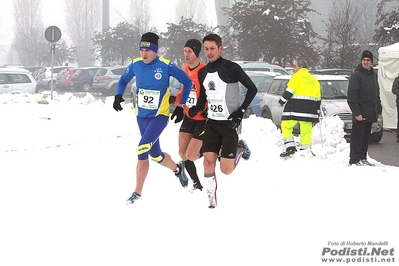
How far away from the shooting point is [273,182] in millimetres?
8047

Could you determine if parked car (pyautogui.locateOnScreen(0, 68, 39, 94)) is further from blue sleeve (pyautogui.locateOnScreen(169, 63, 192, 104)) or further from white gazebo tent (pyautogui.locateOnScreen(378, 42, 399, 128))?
blue sleeve (pyautogui.locateOnScreen(169, 63, 192, 104))

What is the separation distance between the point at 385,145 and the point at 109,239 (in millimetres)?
9522

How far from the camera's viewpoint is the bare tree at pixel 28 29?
234 ft

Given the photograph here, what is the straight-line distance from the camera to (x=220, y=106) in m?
6.43

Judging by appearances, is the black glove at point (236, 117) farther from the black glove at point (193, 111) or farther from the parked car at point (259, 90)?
the parked car at point (259, 90)

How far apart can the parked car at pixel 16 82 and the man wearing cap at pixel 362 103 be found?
15.7 m

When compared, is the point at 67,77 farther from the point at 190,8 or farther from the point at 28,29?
the point at 28,29

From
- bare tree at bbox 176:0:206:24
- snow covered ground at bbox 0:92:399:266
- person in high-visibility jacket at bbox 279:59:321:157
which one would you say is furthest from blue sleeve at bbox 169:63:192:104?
bare tree at bbox 176:0:206:24

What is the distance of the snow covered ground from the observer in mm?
4953

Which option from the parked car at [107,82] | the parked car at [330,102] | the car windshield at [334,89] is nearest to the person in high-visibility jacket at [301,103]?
the parked car at [330,102]

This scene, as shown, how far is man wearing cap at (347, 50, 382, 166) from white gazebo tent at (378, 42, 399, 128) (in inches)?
255

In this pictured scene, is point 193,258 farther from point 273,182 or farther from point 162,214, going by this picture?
point 273,182

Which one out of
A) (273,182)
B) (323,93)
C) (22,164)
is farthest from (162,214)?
(323,93)

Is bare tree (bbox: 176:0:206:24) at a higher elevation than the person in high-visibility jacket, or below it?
higher
